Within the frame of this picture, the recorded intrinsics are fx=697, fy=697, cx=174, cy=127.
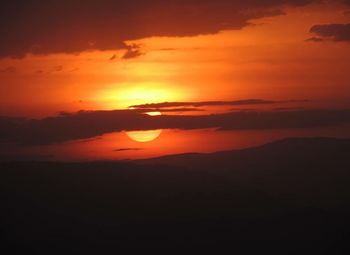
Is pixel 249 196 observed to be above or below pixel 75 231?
above

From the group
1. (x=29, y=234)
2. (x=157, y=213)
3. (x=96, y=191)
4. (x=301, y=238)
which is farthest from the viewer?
(x=96, y=191)

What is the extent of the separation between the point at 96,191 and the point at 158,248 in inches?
1783

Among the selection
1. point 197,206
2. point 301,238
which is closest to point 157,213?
point 197,206

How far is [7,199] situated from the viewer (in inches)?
6895

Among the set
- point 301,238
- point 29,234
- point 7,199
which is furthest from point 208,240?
point 7,199

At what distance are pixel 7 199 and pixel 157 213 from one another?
124 feet

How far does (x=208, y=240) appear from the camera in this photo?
6339 inches

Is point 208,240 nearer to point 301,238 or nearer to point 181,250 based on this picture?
point 181,250

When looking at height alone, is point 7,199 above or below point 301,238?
above

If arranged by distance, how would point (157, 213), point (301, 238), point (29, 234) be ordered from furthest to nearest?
1. point (157, 213)
2. point (301, 238)
3. point (29, 234)

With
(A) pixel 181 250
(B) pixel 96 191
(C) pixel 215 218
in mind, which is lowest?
(A) pixel 181 250

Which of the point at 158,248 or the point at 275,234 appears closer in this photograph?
the point at 158,248

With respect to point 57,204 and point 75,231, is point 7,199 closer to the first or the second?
point 57,204

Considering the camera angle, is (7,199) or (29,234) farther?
(7,199)
